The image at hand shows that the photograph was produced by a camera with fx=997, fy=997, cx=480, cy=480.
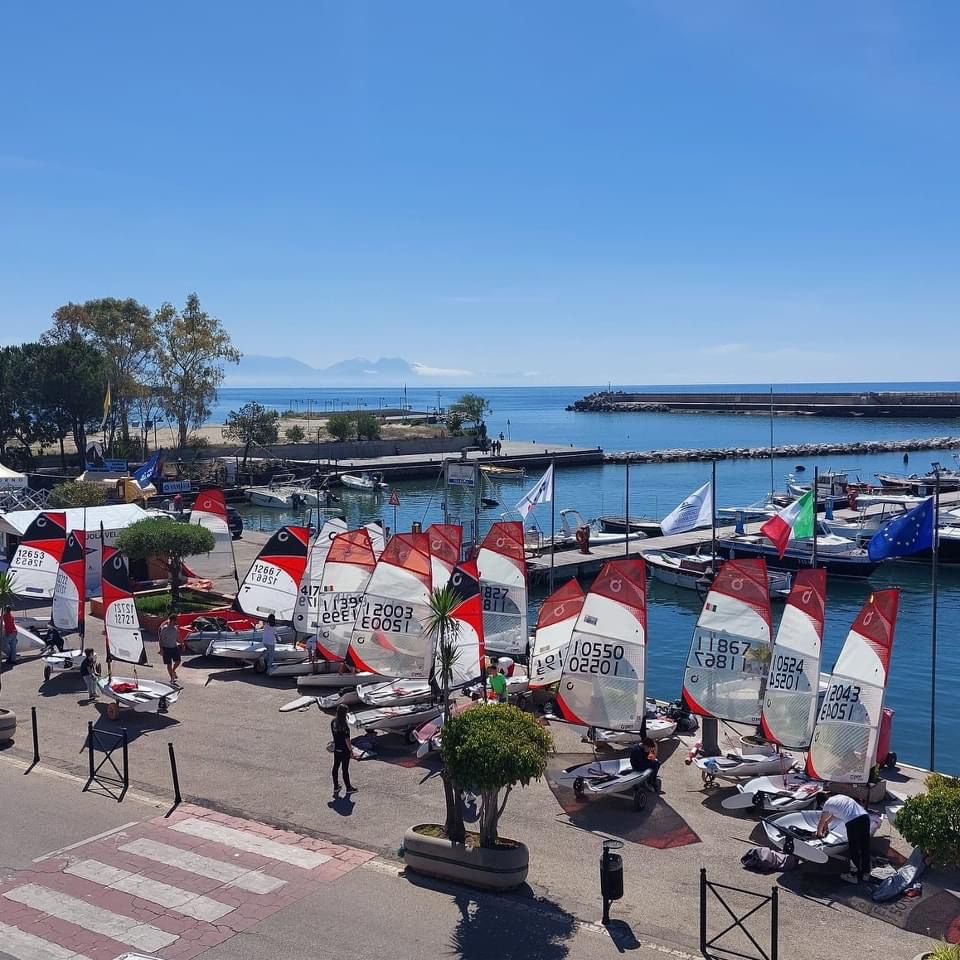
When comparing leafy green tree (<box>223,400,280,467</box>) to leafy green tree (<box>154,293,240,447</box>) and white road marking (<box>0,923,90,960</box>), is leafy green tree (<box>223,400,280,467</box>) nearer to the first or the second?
leafy green tree (<box>154,293,240,447</box>)

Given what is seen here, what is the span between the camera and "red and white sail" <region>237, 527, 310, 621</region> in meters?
29.6

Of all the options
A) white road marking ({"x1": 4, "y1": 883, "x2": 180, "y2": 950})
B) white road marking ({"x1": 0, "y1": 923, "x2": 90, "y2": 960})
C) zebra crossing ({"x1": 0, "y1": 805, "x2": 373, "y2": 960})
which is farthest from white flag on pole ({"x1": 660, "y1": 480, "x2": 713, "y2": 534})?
white road marking ({"x1": 0, "y1": 923, "x2": 90, "y2": 960})

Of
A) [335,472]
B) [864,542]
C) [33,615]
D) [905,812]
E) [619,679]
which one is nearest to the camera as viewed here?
[905,812]

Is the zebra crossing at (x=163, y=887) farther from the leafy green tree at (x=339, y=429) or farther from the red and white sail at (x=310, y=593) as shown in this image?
the leafy green tree at (x=339, y=429)

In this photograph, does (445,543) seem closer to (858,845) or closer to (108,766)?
(108,766)

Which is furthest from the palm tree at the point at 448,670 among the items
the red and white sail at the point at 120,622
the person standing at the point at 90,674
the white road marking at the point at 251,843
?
the person standing at the point at 90,674

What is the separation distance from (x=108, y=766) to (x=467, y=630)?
26.1 feet

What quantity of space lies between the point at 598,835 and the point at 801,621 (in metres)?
6.70

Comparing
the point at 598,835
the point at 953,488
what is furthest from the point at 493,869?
the point at 953,488

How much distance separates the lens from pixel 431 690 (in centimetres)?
2209

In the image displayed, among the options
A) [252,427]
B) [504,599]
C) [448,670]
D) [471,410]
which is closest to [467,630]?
[504,599]

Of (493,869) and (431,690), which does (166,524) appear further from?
(493,869)

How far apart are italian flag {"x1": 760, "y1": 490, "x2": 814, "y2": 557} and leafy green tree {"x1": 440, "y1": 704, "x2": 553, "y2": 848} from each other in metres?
21.0

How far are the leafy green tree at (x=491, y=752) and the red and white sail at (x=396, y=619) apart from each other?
29.2ft
